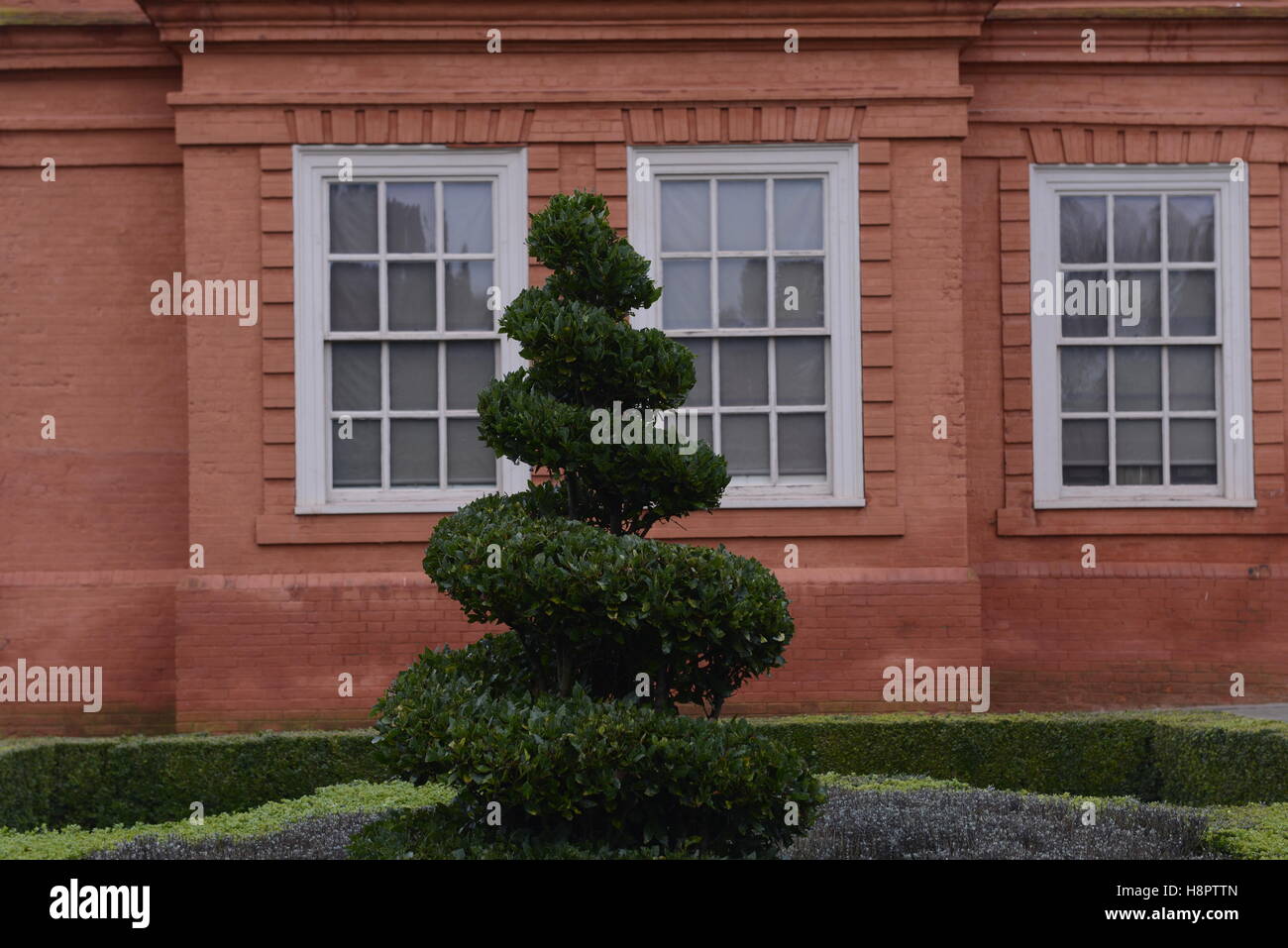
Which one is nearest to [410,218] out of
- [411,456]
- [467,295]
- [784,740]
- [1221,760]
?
[467,295]

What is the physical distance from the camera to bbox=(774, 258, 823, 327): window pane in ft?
34.4

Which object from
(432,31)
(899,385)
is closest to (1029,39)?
(899,385)

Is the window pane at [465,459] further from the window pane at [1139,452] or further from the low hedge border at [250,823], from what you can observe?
the window pane at [1139,452]

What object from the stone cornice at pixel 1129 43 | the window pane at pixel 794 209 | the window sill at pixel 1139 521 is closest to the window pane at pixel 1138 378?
the window sill at pixel 1139 521

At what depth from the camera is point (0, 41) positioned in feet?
34.9

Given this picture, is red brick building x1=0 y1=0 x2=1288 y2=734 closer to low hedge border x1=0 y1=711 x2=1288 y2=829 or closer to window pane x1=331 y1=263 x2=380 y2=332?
window pane x1=331 y1=263 x2=380 y2=332

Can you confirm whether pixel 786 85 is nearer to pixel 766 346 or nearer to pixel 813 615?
pixel 766 346

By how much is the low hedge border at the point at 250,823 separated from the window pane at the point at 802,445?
3738mm

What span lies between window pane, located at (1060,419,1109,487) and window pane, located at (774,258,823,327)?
222 centimetres

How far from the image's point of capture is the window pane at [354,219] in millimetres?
10406

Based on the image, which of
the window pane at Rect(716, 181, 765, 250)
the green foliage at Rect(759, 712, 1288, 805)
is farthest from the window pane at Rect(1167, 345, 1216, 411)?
the window pane at Rect(716, 181, 765, 250)

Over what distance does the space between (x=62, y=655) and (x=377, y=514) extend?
2.56 m

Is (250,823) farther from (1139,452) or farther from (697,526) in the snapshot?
(1139,452)
